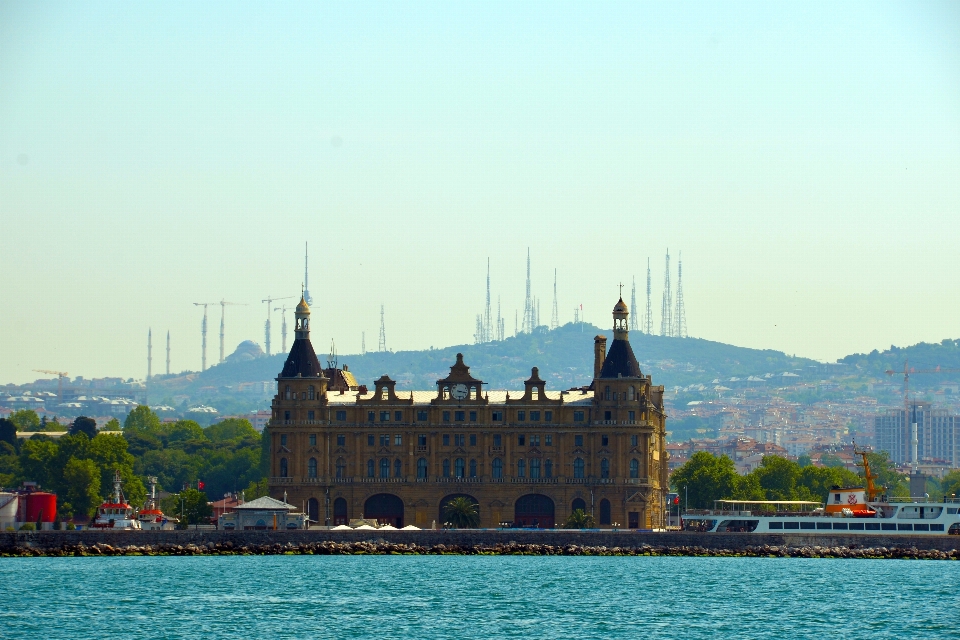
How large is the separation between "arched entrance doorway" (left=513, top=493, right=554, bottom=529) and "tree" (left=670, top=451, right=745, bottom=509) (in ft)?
47.9

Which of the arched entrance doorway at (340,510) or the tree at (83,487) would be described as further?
the tree at (83,487)

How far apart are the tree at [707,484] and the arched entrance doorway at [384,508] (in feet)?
77.9

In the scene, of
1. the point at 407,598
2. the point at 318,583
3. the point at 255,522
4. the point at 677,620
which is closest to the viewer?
the point at 677,620

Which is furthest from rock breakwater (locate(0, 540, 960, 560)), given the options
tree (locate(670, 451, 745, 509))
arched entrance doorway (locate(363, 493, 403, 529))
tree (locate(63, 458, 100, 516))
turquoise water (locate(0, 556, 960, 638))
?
tree (locate(63, 458, 100, 516))

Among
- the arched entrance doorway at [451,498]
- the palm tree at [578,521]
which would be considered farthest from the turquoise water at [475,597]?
the arched entrance doorway at [451,498]

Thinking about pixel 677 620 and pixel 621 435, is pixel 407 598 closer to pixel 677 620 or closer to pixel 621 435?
pixel 677 620

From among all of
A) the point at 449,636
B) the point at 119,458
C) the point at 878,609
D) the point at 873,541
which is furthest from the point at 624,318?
→ the point at 449,636

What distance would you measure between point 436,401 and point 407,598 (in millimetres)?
59837

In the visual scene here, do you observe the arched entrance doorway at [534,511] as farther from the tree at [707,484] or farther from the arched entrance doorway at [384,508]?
the tree at [707,484]

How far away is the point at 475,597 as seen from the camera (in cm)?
10019

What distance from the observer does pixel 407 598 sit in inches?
3925

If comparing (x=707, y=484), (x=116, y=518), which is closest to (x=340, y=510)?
(x=116, y=518)

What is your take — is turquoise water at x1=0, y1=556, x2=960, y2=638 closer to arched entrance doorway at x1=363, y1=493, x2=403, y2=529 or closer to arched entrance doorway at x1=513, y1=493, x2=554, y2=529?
arched entrance doorway at x1=513, y1=493, x2=554, y2=529

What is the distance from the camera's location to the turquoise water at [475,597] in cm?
8719
